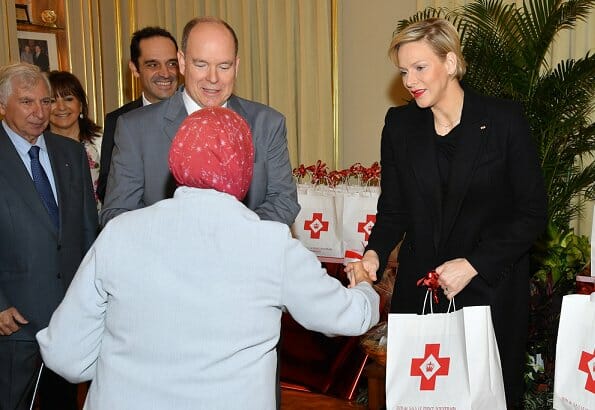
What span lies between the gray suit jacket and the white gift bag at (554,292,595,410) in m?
0.95

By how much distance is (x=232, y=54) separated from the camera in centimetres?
243

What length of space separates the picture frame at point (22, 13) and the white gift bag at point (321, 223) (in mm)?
3254

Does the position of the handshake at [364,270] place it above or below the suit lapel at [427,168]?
below

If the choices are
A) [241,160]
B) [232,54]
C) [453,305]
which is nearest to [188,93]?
[232,54]

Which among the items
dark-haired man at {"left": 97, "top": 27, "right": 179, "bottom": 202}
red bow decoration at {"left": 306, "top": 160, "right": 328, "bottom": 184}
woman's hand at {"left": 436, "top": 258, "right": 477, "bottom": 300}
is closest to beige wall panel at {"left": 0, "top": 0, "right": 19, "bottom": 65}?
dark-haired man at {"left": 97, "top": 27, "right": 179, "bottom": 202}

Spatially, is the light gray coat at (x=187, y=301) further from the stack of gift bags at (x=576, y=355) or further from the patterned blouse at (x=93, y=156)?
the patterned blouse at (x=93, y=156)

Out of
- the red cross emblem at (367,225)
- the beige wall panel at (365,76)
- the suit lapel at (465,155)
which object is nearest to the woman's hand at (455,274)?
the suit lapel at (465,155)

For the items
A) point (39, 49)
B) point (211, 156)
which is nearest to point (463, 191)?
point (211, 156)

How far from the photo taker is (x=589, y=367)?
2408 mm

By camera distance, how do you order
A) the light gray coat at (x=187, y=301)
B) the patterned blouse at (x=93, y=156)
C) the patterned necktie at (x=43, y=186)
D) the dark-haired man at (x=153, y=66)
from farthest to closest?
the patterned blouse at (x=93, y=156) → the dark-haired man at (x=153, y=66) → the patterned necktie at (x=43, y=186) → the light gray coat at (x=187, y=301)

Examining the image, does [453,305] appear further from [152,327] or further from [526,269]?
[152,327]

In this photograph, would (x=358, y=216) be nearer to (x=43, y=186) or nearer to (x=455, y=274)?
(x=43, y=186)

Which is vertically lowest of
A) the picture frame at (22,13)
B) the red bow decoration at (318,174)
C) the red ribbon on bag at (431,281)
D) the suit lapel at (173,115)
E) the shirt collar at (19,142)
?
the red bow decoration at (318,174)

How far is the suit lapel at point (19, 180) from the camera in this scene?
9.99 ft
